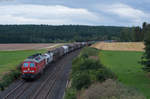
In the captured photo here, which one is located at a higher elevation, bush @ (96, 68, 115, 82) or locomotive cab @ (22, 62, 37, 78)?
bush @ (96, 68, 115, 82)

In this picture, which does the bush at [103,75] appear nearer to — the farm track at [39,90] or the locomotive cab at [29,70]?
the farm track at [39,90]

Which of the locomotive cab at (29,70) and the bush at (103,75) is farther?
the locomotive cab at (29,70)

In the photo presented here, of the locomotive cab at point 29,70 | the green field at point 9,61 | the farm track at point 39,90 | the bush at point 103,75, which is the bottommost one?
the green field at point 9,61

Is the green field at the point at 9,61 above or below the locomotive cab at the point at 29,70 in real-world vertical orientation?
below

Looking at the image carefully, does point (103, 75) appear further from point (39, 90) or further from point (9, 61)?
point (9, 61)

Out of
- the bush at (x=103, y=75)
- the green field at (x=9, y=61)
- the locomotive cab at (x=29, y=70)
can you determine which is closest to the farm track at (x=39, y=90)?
the locomotive cab at (x=29, y=70)

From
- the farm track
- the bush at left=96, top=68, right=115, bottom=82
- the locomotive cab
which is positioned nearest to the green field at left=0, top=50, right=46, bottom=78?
the locomotive cab

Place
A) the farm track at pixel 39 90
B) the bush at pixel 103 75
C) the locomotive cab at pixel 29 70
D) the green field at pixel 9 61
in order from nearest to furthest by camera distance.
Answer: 1. the farm track at pixel 39 90
2. the bush at pixel 103 75
3. the locomotive cab at pixel 29 70
4. the green field at pixel 9 61

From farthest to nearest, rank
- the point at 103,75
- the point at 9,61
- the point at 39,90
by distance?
1. the point at 9,61
2. the point at 39,90
3. the point at 103,75

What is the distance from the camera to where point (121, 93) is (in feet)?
53.2

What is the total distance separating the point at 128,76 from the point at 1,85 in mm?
18696

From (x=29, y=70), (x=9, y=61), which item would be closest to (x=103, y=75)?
(x=29, y=70)

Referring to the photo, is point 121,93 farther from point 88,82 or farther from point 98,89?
point 88,82

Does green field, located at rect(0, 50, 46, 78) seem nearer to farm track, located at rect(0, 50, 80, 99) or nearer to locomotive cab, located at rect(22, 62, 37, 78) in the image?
locomotive cab, located at rect(22, 62, 37, 78)
